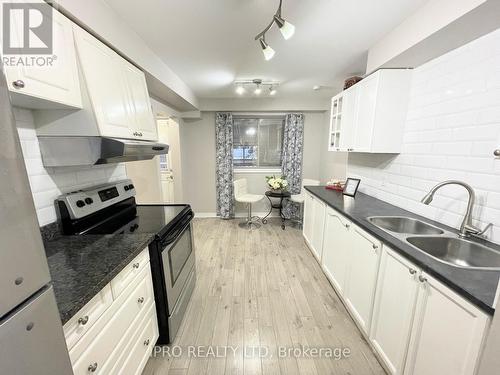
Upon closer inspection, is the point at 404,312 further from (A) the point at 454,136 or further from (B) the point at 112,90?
(B) the point at 112,90

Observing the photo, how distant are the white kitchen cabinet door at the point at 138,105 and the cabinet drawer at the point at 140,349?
1.34m

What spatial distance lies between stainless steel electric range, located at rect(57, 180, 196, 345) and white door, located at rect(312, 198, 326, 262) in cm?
158

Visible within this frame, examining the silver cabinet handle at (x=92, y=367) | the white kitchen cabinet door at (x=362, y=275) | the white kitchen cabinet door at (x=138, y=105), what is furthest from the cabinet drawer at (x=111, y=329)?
the white kitchen cabinet door at (x=362, y=275)

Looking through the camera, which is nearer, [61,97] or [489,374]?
[489,374]

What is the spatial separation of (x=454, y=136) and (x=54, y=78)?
2581 millimetres

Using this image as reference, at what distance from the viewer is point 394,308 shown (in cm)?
128

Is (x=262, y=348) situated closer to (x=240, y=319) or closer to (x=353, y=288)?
(x=240, y=319)

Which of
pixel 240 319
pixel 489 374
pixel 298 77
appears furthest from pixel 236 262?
pixel 298 77

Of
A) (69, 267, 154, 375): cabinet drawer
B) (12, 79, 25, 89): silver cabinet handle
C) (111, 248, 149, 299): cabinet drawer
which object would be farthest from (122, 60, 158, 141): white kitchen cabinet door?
(69, 267, 154, 375): cabinet drawer

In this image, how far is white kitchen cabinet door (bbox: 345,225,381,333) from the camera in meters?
1.49

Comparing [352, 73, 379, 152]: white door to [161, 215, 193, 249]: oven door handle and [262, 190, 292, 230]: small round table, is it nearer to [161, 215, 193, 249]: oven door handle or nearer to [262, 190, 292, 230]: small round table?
[262, 190, 292, 230]: small round table

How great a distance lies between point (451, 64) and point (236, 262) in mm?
2904

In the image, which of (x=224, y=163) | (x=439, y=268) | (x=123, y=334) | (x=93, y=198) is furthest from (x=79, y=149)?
(x=224, y=163)

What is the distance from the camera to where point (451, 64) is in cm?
157
